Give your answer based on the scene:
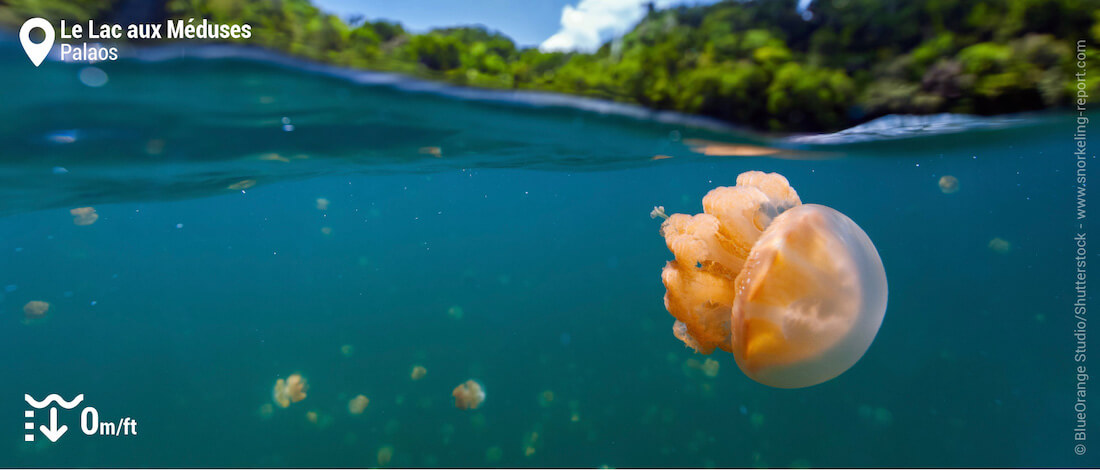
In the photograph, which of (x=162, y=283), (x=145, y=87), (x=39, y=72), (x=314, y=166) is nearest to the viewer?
(x=39, y=72)

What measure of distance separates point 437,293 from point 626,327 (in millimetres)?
10555

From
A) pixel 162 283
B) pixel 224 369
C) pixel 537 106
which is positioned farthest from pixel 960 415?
pixel 162 283

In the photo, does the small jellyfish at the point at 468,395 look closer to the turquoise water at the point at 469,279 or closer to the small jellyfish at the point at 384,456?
the turquoise water at the point at 469,279

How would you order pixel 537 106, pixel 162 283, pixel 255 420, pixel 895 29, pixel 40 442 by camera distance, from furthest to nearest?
pixel 162 283, pixel 255 420, pixel 40 442, pixel 537 106, pixel 895 29

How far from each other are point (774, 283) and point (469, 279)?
75.7 ft

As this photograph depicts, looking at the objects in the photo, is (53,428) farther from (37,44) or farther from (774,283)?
(774,283)

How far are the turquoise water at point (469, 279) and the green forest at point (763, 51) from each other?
551 millimetres

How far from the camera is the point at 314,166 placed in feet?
25.4

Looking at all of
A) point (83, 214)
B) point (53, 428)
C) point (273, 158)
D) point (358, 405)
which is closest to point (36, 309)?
point (53, 428)

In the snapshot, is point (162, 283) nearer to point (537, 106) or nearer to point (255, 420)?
point (255, 420)

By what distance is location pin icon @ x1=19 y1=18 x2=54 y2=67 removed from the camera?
10.0 feet

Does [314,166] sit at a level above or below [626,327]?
above

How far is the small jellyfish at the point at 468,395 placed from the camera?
6648 millimetres

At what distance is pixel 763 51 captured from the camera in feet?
11.8
